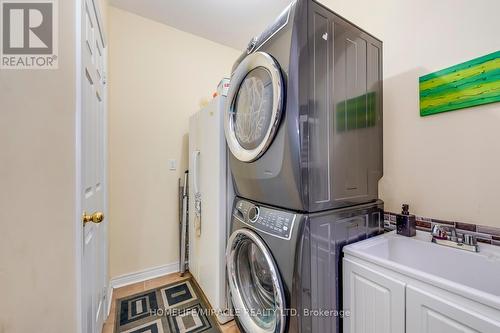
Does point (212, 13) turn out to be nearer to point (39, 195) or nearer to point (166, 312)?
point (39, 195)

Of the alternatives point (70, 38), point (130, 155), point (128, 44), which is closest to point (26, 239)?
point (70, 38)

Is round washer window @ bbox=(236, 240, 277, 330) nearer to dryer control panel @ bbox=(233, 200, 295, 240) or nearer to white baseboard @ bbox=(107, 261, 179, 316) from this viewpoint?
dryer control panel @ bbox=(233, 200, 295, 240)

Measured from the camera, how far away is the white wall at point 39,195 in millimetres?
654

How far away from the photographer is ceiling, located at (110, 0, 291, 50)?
2.01 metres

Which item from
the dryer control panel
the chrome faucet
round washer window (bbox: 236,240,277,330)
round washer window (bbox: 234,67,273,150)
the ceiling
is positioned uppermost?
the ceiling

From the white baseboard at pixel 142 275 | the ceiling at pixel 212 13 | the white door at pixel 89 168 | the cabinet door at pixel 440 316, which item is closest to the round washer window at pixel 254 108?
the white door at pixel 89 168

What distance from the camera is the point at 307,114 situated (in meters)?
0.99

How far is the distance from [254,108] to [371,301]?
3.75 feet

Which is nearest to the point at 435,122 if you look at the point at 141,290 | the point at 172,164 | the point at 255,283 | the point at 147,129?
the point at 255,283

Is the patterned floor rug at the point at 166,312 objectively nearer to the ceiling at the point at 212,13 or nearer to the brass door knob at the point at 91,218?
the brass door knob at the point at 91,218

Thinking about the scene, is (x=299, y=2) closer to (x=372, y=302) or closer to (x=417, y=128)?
(x=417, y=128)

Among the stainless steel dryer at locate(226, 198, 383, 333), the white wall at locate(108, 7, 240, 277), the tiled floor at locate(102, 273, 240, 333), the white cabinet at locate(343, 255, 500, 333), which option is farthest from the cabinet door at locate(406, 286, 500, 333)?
the white wall at locate(108, 7, 240, 277)

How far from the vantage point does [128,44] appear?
214cm

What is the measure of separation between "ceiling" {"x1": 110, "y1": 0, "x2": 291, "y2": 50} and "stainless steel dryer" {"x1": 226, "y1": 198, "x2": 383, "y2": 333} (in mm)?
1947
